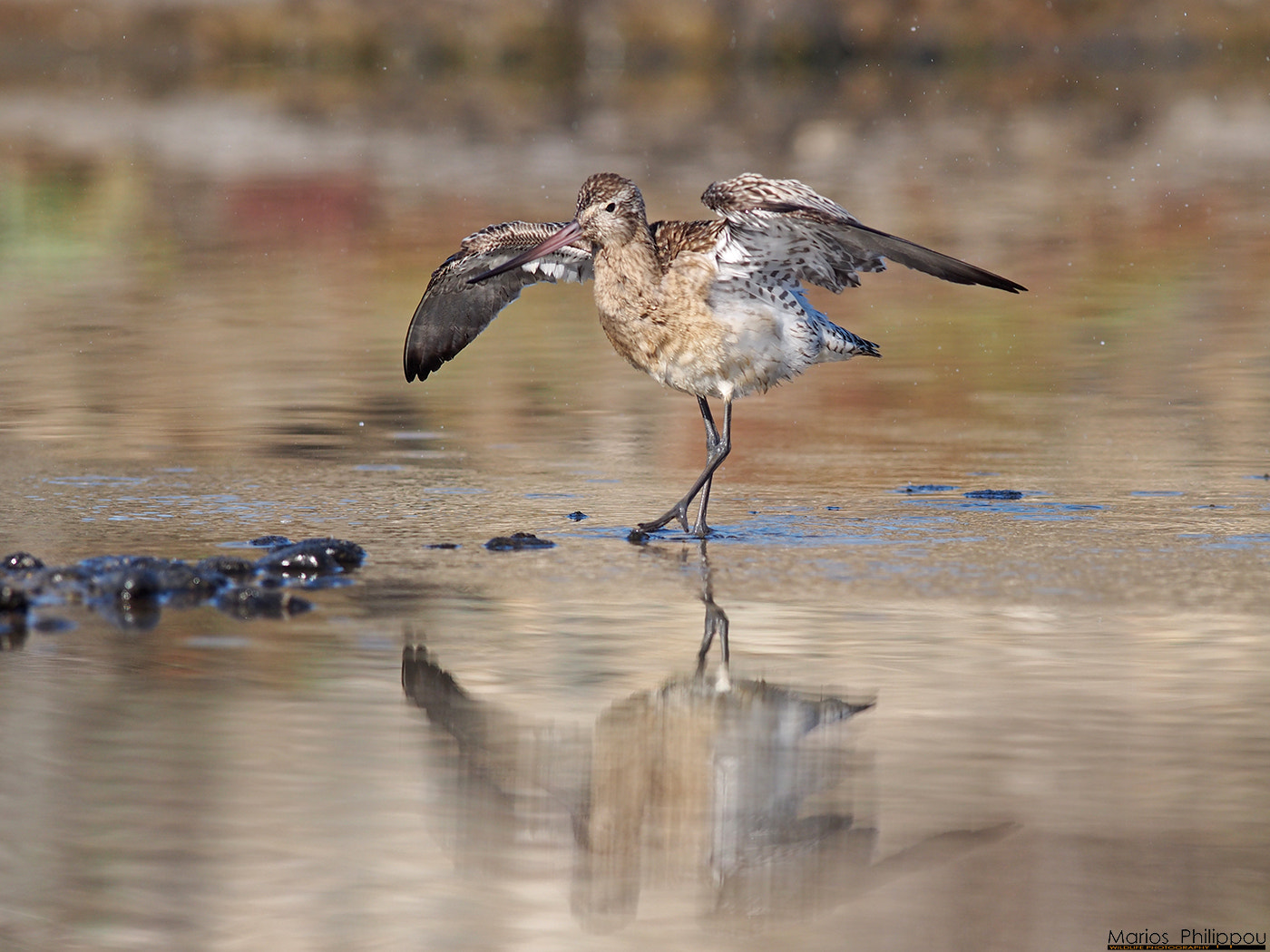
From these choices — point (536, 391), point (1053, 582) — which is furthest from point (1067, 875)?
point (536, 391)

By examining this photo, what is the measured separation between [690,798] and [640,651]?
117cm

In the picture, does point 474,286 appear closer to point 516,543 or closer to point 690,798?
point 516,543

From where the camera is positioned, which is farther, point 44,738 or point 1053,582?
point 1053,582

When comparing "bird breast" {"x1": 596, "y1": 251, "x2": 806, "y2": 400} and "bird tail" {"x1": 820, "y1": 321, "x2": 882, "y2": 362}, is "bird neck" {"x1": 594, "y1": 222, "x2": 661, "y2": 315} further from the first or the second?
"bird tail" {"x1": 820, "y1": 321, "x2": 882, "y2": 362}

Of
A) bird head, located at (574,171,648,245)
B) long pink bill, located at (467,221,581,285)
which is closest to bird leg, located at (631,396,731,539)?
bird head, located at (574,171,648,245)

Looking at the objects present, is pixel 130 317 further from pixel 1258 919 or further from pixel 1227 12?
pixel 1227 12

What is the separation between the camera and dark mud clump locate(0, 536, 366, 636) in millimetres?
6398

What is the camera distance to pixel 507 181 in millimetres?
21312

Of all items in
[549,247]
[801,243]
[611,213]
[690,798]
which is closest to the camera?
[690,798]

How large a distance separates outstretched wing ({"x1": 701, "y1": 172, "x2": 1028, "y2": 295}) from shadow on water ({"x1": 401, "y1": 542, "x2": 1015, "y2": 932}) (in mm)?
2078

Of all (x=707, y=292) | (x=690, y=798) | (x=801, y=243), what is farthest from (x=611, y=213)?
(x=690, y=798)

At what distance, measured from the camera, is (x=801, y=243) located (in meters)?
7.71

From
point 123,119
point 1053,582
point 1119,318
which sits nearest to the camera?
point 1053,582

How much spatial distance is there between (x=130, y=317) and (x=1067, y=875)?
1077 centimetres
